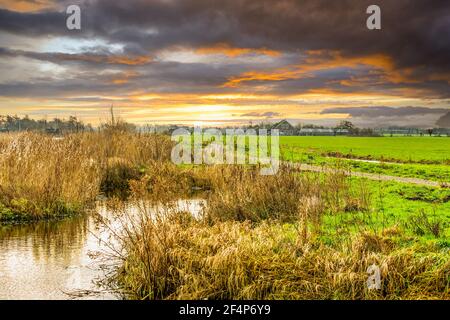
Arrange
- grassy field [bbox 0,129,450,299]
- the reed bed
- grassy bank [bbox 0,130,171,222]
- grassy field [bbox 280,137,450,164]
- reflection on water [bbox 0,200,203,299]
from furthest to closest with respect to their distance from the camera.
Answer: grassy field [bbox 280,137,450,164] → grassy bank [bbox 0,130,171,222] → reflection on water [bbox 0,200,203,299] → grassy field [bbox 0,129,450,299] → the reed bed

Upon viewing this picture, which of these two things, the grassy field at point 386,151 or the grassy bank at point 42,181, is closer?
the grassy bank at point 42,181

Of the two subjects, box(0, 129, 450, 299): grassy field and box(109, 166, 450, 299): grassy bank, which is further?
box(0, 129, 450, 299): grassy field

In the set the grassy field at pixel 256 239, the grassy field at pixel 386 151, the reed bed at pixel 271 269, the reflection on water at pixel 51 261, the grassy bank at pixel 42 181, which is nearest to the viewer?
the reed bed at pixel 271 269

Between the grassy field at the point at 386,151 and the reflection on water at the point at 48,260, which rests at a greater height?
the grassy field at the point at 386,151

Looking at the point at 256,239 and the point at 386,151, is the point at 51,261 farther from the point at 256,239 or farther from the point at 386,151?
the point at 386,151

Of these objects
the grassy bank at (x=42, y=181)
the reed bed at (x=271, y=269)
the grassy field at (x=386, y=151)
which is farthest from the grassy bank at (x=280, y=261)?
the grassy field at (x=386, y=151)

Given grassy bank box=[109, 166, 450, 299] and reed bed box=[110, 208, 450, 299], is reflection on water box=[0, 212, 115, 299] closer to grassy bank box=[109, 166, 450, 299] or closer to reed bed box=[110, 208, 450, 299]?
grassy bank box=[109, 166, 450, 299]

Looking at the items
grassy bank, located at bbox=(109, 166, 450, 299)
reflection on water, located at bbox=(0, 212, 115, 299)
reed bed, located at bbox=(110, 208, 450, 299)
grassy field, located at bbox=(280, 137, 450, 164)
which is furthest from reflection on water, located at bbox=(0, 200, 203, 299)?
grassy field, located at bbox=(280, 137, 450, 164)

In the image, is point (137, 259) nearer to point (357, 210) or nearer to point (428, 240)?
point (428, 240)

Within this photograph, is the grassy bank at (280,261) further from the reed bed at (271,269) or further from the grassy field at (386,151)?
the grassy field at (386,151)

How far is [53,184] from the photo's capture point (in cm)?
1557

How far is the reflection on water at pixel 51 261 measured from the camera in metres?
9.00

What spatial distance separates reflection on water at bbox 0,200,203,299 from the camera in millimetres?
9000

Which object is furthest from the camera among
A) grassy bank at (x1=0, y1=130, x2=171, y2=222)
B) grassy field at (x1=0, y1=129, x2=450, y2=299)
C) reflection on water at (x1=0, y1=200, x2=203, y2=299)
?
grassy bank at (x1=0, y1=130, x2=171, y2=222)
